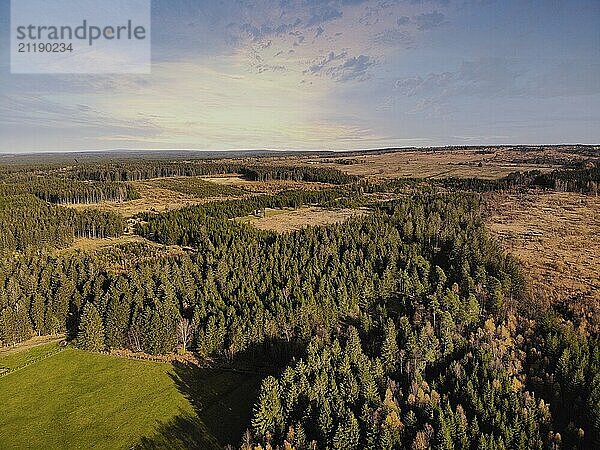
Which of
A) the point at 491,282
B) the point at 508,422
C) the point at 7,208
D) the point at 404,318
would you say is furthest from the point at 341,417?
the point at 7,208

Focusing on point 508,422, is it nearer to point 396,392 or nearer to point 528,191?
point 396,392

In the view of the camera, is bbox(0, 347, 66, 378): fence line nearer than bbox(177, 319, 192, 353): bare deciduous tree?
Yes

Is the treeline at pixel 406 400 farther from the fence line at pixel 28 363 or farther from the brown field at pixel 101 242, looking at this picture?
the brown field at pixel 101 242

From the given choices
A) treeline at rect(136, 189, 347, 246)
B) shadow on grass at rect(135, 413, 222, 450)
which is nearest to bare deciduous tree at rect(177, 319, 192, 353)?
shadow on grass at rect(135, 413, 222, 450)

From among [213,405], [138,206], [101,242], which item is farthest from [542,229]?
[138,206]

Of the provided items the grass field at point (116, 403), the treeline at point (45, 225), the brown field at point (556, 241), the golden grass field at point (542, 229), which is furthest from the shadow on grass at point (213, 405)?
the treeline at point (45, 225)

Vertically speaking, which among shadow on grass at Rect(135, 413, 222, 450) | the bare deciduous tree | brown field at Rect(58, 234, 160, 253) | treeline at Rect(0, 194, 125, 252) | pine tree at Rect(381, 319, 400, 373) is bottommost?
shadow on grass at Rect(135, 413, 222, 450)

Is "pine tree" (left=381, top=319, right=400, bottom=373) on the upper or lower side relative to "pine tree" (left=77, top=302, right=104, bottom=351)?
upper

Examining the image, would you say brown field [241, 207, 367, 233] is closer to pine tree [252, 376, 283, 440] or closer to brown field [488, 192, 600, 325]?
brown field [488, 192, 600, 325]
